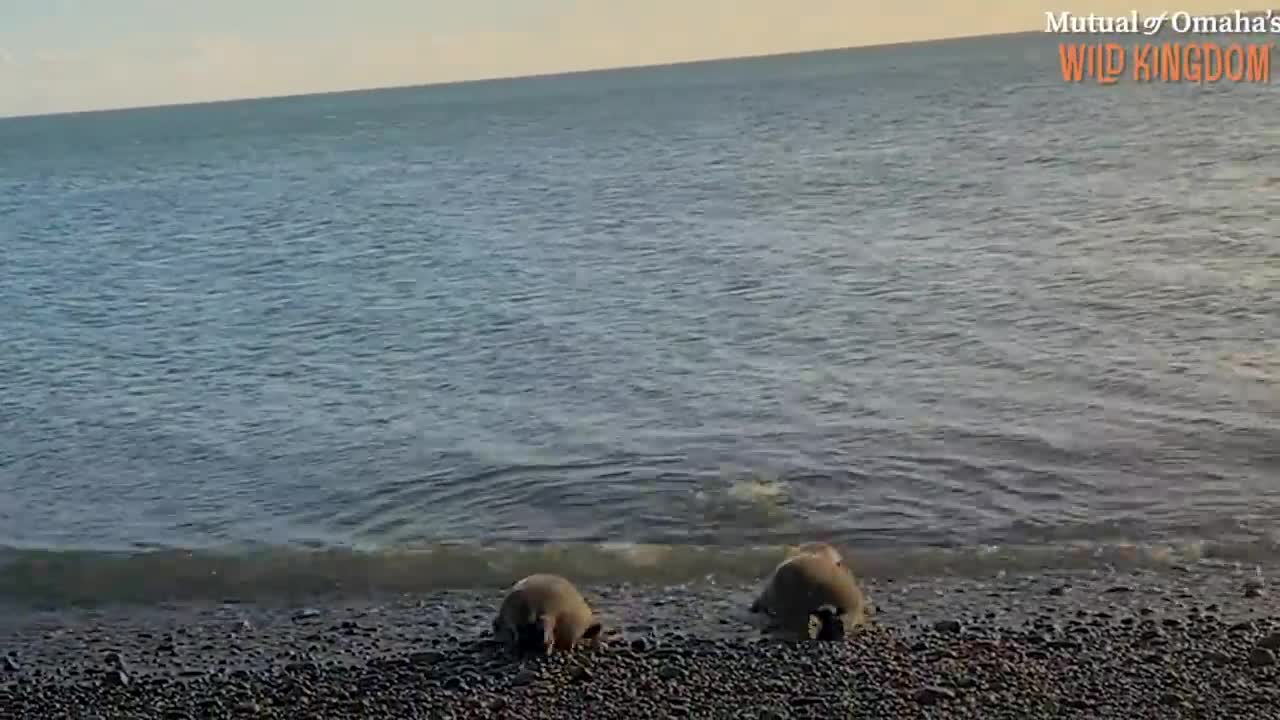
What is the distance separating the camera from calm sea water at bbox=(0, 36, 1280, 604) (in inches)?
635

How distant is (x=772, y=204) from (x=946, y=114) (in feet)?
146

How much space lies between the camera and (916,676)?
1134 centimetres

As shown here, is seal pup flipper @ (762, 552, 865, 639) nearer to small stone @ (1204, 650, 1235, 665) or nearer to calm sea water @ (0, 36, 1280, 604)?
calm sea water @ (0, 36, 1280, 604)

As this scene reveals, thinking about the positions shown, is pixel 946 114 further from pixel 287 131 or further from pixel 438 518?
pixel 287 131

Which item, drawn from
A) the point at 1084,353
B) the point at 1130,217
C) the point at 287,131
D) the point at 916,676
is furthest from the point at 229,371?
the point at 287,131

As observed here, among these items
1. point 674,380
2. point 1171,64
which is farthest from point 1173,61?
point 674,380

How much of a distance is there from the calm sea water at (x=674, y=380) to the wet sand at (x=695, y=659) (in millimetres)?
1011

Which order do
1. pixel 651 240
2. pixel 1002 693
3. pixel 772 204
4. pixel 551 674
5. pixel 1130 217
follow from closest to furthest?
pixel 1002 693 < pixel 551 674 < pixel 1130 217 < pixel 651 240 < pixel 772 204

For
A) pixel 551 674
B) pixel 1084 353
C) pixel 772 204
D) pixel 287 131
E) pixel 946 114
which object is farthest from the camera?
pixel 287 131

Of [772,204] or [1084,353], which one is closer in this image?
[1084,353]

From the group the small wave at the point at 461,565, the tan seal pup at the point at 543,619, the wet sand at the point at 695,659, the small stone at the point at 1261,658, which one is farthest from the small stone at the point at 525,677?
the small stone at the point at 1261,658

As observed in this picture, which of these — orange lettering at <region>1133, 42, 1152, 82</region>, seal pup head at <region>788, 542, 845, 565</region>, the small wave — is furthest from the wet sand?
orange lettering at <region>1133, 42, 1152, 82</region>

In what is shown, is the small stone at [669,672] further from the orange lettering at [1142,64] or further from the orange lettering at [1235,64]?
the orange lettering at [1142,64]

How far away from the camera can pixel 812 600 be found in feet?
41.6
